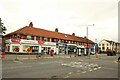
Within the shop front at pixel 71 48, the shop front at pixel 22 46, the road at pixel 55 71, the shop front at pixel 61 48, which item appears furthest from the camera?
the shop front at pixel 71 48

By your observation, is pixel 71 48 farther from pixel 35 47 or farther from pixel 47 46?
pixel 35 47

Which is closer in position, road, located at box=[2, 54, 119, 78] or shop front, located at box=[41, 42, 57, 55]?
road, located at box=[2, 54, 119, 78]

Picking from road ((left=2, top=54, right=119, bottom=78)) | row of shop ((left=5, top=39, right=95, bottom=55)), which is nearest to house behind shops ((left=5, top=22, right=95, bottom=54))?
row of shop ((left=5, top=39, right=95, bottom=55))

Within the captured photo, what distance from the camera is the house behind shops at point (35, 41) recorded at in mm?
50250

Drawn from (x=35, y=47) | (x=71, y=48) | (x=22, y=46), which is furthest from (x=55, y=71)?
(x=71, y=48)

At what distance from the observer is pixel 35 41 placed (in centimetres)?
5469

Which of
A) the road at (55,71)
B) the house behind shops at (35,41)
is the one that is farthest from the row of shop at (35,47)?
the road at (55,71)

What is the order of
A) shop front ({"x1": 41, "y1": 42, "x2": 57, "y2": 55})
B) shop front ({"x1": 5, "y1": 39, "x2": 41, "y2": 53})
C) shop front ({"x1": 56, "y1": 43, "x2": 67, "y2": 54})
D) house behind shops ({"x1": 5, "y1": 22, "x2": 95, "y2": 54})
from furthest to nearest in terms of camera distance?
shop front ({"x1": 56, "y1": 43, "x2": 67, "y2": 54}) < shop front ({"x1": 41, "y1": 42, "x2": 57, "y2": 55}) < house behind shops ({"x1": 5, "y1": 22, "x2": 95, "y2": 54}) < shop front ({"x1": 5, "y1": 39, "x2": 41, "y2": 53})

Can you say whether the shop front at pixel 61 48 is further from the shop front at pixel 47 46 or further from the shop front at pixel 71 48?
the shop front at pixel 71 48

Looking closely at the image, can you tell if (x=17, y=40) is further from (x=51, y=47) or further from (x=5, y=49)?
(x=51, y=47)

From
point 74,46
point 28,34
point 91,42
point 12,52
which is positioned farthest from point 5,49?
point 91,42

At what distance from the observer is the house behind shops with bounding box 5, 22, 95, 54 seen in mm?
50250

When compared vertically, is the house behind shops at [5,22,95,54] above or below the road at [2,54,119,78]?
above

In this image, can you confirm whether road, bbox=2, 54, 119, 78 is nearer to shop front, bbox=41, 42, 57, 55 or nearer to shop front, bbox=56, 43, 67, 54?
shop front, bbox=41, 42, 57, 55
